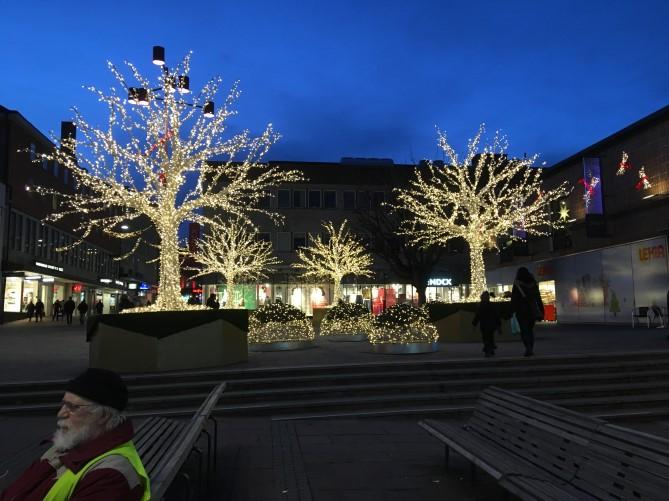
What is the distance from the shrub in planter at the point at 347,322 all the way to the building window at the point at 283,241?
2508 cm

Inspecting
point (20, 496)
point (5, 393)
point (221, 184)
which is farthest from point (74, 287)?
point (20, 496)

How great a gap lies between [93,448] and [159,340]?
10335 mm

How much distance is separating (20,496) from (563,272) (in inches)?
1262

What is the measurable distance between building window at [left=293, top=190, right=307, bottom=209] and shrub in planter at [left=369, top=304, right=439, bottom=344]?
3516cm

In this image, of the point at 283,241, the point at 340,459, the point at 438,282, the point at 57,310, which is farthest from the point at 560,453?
the point at 57,310

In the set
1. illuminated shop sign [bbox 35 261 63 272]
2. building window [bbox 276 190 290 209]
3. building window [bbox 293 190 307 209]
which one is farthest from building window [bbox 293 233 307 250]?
illuminated shop sign [bbox 35 261 63 272]

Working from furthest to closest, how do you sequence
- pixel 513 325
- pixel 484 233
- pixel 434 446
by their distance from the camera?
pixel 484 233, pixel 513 325, pixel 434 446

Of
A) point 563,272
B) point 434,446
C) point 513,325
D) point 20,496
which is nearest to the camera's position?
point 20,496

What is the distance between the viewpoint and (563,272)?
31.2 meters

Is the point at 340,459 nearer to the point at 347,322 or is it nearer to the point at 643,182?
the point at 347,322

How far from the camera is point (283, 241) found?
4869 centimetres

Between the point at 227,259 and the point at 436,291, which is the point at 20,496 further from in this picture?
the point at 436,291

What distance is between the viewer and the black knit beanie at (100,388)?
2373 mm

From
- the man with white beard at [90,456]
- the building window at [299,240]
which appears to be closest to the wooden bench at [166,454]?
the man with white beard at [90,456]
